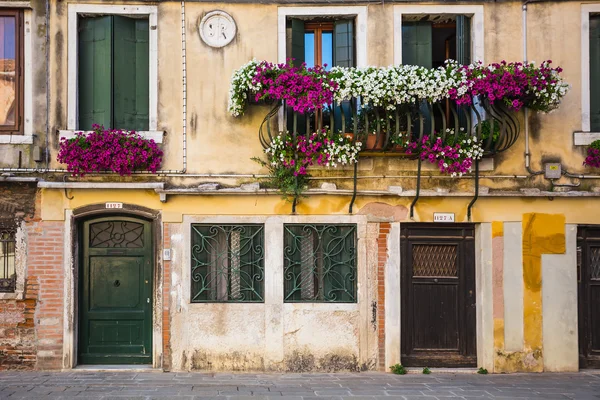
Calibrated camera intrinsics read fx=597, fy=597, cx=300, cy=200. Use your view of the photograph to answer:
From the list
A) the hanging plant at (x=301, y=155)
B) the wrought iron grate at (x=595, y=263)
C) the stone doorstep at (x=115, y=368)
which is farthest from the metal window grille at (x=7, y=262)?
the wrought iron grate at (x=595, y=263)

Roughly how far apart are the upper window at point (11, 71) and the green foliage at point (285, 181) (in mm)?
3711

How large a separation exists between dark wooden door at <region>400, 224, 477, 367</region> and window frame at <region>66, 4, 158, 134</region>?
14.1ft

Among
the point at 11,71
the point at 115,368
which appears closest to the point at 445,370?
the point at 115,368

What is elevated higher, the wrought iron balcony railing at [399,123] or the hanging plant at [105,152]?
the wrought iron balcony railing at [399,123]

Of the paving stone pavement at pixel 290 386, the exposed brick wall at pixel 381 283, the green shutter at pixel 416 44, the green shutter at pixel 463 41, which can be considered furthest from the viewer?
the green shutter at pixel 416 44

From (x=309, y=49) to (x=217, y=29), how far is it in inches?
58.5

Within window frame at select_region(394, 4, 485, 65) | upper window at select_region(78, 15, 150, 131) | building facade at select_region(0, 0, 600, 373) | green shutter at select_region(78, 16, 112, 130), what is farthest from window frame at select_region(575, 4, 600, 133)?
green shutter at select_region(78, 16, 112, 130)

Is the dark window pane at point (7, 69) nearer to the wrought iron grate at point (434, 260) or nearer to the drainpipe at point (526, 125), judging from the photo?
the wrought iron grate at point (434, 260)

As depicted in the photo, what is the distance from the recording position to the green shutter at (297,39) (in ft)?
30.8

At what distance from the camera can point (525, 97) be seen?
8.80 m

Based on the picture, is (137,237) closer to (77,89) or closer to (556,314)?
(77,89)

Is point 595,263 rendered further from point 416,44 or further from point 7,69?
point 7,69

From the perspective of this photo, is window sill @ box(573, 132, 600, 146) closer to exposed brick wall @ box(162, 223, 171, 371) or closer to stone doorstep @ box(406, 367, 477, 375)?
stone doorstep @ box(406, 367, 477, 375)

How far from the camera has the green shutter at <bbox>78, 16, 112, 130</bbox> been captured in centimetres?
926
